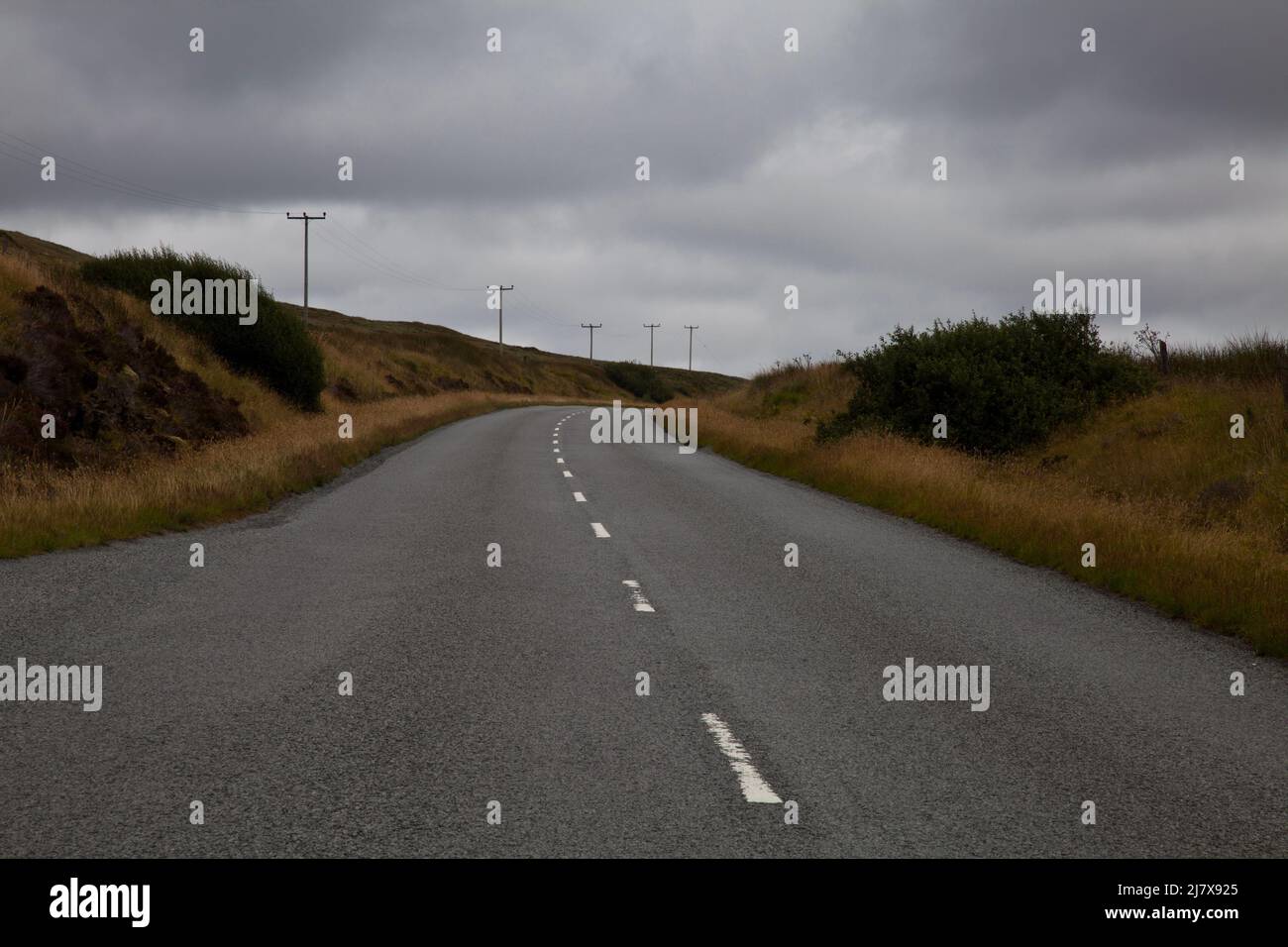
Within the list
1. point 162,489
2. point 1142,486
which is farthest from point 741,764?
point 1142,486

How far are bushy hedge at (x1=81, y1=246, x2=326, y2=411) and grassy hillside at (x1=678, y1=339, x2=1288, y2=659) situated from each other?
12.8m

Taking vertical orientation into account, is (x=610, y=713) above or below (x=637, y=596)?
below

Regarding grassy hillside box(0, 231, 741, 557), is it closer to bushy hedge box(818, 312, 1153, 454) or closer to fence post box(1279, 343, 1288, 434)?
bushy hedge box(818, 312, 1153, 454)

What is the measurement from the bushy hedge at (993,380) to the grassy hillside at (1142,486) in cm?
60

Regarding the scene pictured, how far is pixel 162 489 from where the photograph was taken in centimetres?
1448

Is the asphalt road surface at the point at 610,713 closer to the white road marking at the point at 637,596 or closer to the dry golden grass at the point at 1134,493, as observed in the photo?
the white road marking at the point at 637,596

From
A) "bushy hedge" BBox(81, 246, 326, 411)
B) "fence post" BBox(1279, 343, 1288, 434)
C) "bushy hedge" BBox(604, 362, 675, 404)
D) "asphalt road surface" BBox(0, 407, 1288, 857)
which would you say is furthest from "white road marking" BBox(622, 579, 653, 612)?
"bushy hedge" BBox(604, 362, 675, 404)

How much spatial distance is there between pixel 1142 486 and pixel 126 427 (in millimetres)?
18329

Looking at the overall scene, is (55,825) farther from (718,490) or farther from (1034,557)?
(718,490)

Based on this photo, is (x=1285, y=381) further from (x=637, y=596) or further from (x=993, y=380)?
(x=637, y=596)

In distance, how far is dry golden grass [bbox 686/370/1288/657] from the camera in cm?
964

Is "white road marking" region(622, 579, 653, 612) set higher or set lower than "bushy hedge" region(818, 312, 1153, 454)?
lower

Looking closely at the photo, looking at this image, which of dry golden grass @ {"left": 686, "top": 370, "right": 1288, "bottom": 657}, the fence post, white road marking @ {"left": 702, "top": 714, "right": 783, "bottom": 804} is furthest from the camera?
the fence post
